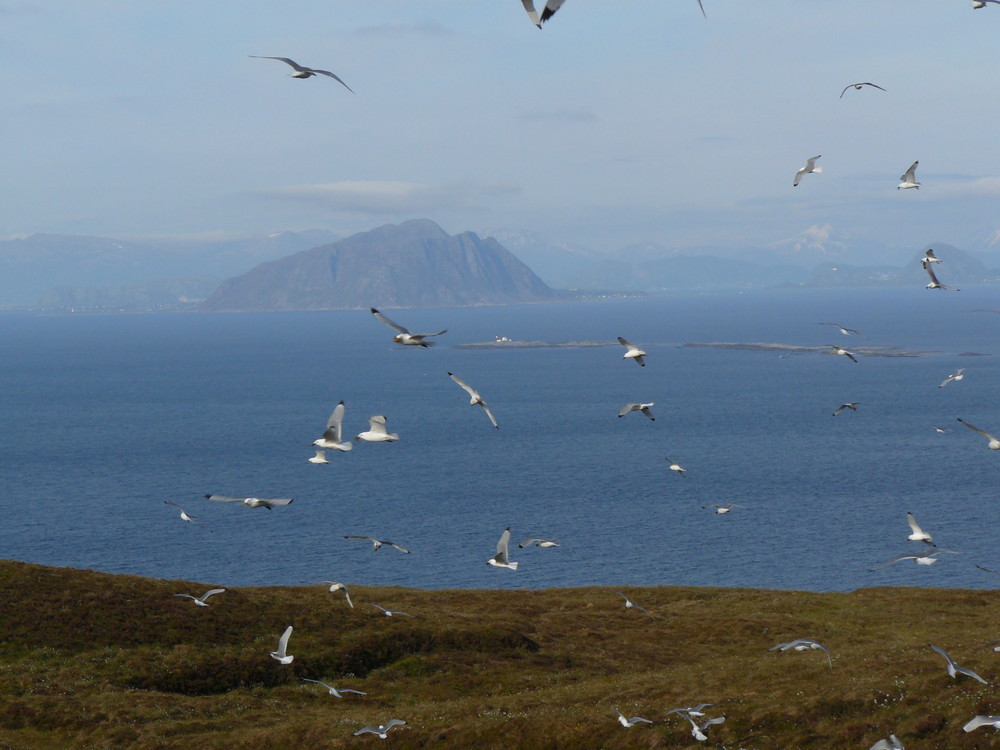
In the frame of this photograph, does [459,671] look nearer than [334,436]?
No

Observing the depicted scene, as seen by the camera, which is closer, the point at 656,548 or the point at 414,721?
the point at 414,721

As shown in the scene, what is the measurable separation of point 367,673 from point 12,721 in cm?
1841

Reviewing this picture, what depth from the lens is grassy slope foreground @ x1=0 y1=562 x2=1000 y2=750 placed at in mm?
42281

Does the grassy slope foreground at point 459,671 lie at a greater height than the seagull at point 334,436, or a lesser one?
lesser

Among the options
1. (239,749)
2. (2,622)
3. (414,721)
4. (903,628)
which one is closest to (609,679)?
(414,721)

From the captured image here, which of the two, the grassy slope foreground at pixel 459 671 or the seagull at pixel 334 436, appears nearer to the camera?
the seagull at pixel 334 436

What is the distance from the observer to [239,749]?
146ft

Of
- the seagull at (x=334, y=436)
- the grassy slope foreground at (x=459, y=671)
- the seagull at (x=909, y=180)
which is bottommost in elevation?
the grassy slope foreground at (x=459, y=671)

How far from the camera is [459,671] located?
58594mm

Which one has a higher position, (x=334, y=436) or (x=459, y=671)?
(x=334, y=436)

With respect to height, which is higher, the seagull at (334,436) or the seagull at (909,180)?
the seagull at (909,180)

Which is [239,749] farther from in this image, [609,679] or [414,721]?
[609,679]

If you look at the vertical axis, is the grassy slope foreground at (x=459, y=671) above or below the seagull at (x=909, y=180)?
below

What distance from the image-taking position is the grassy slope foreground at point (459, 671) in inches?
1665
